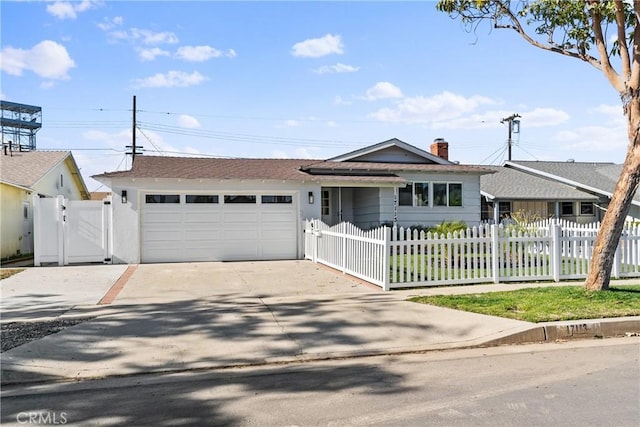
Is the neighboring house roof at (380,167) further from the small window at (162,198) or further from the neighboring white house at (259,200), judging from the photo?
the small window at (162,198)

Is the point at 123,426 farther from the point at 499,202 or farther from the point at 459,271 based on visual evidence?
the point at 499,202

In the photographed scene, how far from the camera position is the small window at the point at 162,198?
1581cm

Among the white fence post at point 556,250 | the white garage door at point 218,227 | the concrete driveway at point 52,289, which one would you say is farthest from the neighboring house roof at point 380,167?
the white fence post at point 556,250

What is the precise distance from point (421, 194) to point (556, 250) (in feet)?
29.2

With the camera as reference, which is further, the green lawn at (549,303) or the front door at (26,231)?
the front door at (26,231)

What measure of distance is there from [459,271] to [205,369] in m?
7.15

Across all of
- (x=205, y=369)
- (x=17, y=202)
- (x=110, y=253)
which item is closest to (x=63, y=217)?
(x=110, y=253)

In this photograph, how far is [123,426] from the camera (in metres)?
A: 4.01

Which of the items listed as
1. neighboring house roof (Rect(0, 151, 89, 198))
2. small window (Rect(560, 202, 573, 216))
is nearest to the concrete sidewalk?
neighboring house roof (Rect(0, 151, 89, 198))

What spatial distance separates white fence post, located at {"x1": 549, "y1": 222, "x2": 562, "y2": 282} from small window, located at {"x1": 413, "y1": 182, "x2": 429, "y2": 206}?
856cm

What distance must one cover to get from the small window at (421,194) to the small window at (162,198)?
924 cm

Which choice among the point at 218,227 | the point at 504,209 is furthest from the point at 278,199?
the point at 504,209

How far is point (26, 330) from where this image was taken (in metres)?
6.87

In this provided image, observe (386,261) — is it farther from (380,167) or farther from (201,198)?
(380,167)
